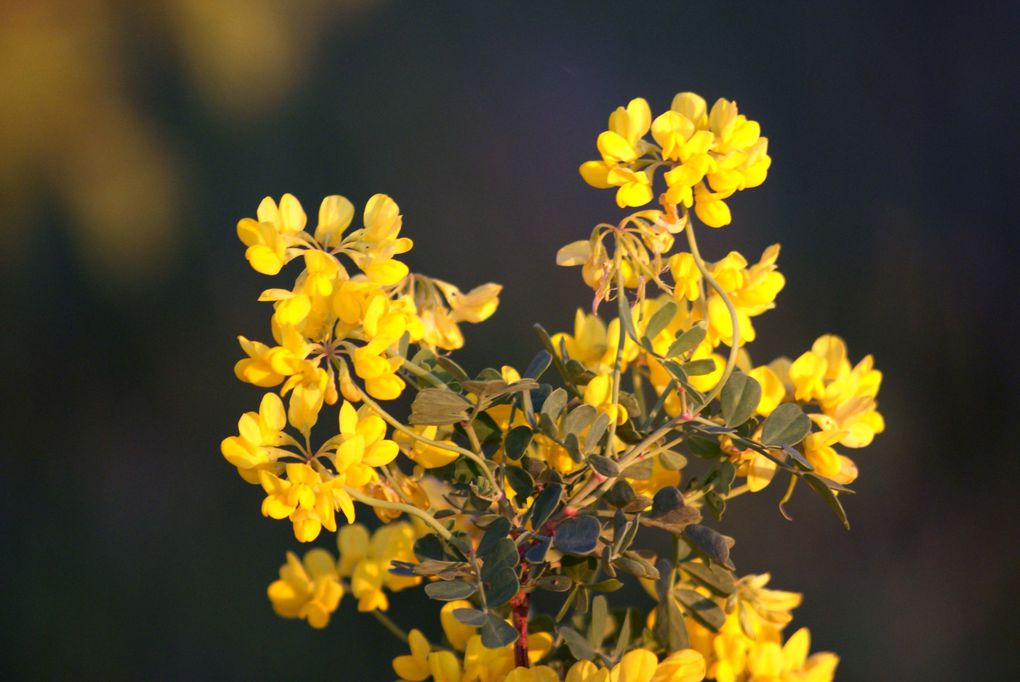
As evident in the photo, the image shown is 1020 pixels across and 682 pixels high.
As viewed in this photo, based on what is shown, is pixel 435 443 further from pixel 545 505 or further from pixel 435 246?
pixel 435 246

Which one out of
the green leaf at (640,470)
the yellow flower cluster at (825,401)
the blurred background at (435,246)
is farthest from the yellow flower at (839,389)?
the blurred background at (435,246)

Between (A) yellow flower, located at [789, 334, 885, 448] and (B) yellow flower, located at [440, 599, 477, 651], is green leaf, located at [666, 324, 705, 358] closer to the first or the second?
(A) yellow flower, located at [789, 334, 885, 448]

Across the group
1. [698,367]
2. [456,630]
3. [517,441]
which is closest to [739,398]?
[698,367]

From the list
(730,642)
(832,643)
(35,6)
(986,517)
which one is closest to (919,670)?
(832,643)

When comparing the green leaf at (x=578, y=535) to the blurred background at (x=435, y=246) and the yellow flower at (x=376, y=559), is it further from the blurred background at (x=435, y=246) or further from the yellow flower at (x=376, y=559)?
the blurred background at (x=435, y=246)

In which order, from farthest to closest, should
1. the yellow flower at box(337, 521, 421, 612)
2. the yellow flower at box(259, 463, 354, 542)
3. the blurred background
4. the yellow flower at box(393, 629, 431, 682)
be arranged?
the blurred background → the yellow flower at box(337, 521, 421, 612) → the yellow flower at box(393, 629, 431, 682) → the yellow flower at box(259, 463, 354, 542)

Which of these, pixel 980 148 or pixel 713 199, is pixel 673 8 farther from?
pixel 713 199

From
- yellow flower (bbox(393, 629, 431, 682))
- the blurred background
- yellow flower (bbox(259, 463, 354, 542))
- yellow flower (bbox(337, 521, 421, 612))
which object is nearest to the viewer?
yellow flower (bbox(259, 463, 354, 542))

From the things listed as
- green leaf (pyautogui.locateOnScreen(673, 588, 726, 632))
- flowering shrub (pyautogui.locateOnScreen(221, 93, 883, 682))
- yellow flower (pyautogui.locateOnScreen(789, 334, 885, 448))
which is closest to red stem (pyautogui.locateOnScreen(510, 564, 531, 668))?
flowering shrub (pyautogui.locateOnScreen(221, 93, 883, 682))
